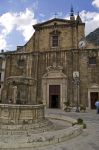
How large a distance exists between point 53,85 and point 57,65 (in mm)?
2447

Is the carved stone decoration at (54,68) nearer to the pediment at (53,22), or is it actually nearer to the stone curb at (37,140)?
the pediment at (53,22)

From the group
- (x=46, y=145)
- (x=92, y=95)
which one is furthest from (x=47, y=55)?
(x=46, y=145)

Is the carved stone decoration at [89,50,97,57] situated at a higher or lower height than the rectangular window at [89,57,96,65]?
higher

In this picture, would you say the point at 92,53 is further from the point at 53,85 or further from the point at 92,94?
the point at 53,85

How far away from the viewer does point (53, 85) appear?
22781mm

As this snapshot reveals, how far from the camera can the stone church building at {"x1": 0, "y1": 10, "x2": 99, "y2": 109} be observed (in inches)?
832

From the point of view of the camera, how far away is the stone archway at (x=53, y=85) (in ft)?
71.7

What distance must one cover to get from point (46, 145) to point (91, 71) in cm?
1638

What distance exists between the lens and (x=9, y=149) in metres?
5.39

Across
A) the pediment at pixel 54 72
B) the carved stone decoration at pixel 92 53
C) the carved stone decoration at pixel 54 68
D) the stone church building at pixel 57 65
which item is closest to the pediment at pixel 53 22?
the stone church building at pixel 57 65

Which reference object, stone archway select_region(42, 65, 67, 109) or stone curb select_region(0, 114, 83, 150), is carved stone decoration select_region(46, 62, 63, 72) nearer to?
stone archway select_region(42, 65, 67, 109)

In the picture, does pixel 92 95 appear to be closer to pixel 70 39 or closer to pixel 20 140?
pixel 70 39

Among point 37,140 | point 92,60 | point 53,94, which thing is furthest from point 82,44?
point 37,140

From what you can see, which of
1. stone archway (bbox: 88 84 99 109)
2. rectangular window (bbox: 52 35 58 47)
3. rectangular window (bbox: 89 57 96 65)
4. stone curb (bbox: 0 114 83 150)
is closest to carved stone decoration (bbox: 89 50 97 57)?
rectangular window (bbox: 89 57 96 65)
